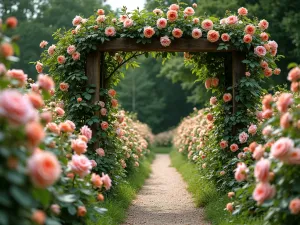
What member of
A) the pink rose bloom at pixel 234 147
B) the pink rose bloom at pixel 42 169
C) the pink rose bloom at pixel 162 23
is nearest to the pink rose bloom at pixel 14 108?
the pink rose bloom at pixel 42 169

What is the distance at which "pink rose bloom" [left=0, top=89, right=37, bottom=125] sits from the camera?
231 centimetres

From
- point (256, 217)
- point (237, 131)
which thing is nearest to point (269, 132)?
point (256, 217)

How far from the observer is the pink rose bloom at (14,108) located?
2.31 metres

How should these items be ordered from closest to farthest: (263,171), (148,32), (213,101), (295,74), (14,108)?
(14,108) → (263,171) → (295,74) → (148,32) → (213,101)

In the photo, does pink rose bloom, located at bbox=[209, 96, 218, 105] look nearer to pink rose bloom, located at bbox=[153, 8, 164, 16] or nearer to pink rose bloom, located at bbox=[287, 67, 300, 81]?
pink rose bloom, located at bbox=[153, 8, 164, 16]

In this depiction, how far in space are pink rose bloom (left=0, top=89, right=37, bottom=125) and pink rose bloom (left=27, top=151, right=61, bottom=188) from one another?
207mm

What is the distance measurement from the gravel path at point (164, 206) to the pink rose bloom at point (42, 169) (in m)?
3.82

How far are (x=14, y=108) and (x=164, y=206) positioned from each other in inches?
209

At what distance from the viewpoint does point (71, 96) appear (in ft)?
22.4

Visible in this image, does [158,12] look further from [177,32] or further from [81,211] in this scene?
[81,211]

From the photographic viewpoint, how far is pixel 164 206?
7320mm

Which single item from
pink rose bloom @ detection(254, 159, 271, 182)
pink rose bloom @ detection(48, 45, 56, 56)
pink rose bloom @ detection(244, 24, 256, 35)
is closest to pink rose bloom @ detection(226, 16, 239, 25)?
pink rose bloom @ detection(244, 24, 256, 35)

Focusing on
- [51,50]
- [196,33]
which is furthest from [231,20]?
[51,50]

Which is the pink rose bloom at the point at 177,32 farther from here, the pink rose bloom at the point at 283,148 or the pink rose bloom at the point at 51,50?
the pink rose bloom at the point at 283,148
